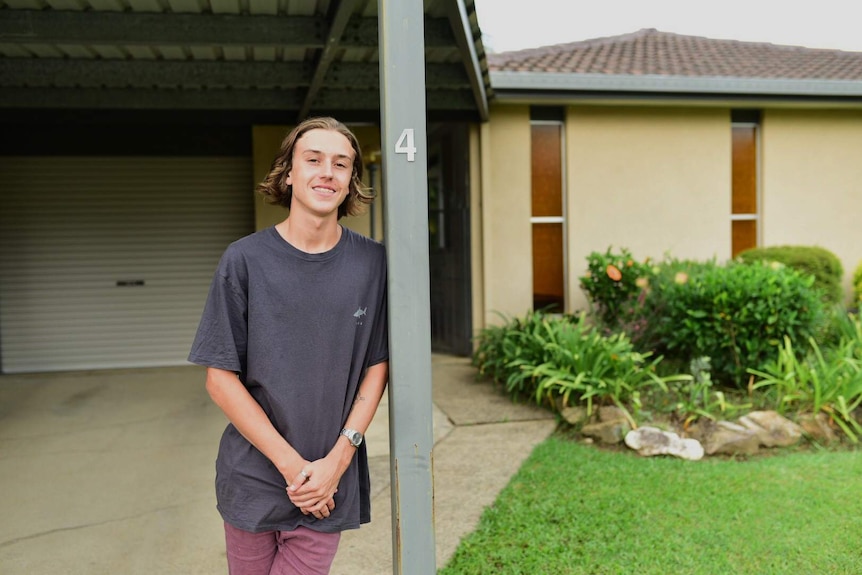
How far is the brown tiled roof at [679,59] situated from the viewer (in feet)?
30.2

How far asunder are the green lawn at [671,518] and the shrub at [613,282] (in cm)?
269

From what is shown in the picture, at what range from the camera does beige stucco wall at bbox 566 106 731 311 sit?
9219mm

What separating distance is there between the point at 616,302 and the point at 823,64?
6.25 meters

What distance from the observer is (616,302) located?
25.1 feet

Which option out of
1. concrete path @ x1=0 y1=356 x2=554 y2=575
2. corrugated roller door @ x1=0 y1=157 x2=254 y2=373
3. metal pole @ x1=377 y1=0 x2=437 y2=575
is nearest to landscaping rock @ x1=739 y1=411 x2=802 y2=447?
concrete path @ x1=0 y1=356 x2=554 y2=575

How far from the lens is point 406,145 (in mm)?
2098

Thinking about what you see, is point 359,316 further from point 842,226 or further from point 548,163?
point 842,226

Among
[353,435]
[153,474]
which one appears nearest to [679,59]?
[153,474]

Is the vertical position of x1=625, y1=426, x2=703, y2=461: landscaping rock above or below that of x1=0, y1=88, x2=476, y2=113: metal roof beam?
below

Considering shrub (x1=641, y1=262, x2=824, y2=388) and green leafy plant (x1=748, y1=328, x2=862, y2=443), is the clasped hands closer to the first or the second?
green leafy plant (x1=748, y1=328, x2=862, y2=443)

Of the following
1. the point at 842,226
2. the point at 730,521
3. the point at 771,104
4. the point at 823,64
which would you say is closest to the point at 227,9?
the point at 730,521

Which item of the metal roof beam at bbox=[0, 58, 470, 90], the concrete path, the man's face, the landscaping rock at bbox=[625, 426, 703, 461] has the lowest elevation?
the concrete path

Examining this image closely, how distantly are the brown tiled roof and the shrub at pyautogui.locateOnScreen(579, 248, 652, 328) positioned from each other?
8.17ft

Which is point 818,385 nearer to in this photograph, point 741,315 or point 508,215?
point 741,315
